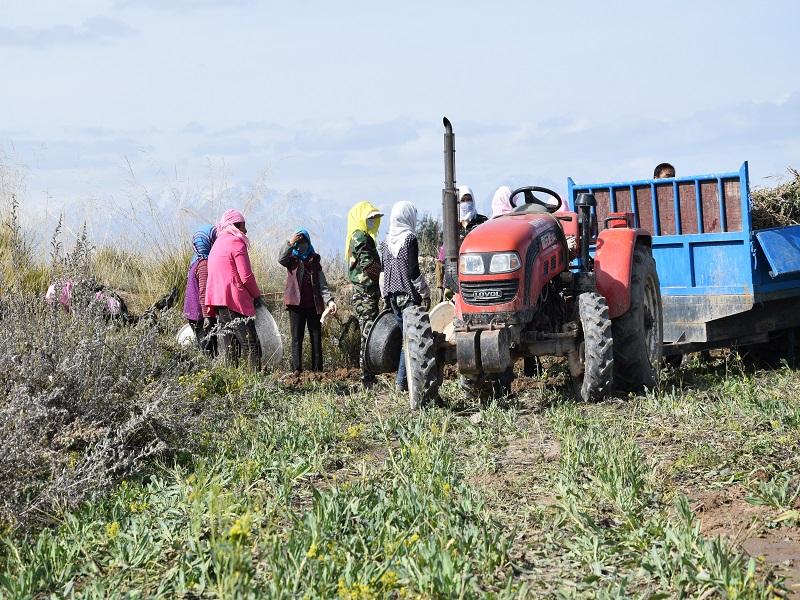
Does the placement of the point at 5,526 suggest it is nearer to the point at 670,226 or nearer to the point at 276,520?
the point at 276,520

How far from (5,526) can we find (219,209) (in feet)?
34.0

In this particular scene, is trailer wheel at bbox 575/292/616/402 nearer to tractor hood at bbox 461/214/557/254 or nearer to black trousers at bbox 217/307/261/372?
tractor hood at bbox 461/214/557/254

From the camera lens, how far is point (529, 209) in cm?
905

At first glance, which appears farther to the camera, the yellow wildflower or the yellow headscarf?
the yellow headscarf

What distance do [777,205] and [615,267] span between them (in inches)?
128

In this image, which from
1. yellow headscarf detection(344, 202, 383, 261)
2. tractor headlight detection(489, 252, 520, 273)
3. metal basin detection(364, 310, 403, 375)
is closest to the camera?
tractor headlight detection(489, 252, 520, 273)

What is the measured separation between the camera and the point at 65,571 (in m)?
4.93

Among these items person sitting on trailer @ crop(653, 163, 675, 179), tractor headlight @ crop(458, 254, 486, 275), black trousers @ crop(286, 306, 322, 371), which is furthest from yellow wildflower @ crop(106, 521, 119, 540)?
person sitting on trailer @ crop(653, 163, 675, 179)

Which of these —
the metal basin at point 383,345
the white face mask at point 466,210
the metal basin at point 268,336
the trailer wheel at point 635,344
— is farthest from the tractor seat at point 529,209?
the metal basin at point 268,336

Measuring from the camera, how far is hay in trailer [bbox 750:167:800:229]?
1108 centimetres

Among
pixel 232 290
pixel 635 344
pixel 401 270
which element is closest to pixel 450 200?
pixel 401 270

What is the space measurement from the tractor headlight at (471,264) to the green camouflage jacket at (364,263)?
2888mm

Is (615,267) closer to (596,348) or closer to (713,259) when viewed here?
(596,348)

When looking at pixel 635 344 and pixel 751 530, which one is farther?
pixel 635 344
